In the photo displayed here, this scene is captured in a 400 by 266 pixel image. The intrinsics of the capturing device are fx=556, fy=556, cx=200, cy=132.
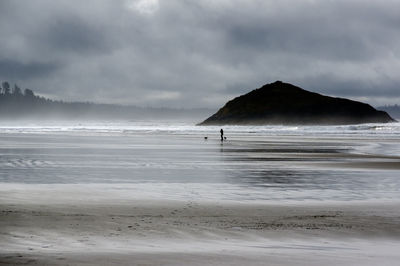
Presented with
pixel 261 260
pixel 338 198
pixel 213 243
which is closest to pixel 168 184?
pixel 338 198

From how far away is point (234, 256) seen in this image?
8195mm

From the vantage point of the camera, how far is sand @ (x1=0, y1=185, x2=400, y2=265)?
8086 mm

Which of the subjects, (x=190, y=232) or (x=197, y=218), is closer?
(x=190, y=232)

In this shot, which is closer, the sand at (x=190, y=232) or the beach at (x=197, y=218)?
the sand at (x=190, y=232)

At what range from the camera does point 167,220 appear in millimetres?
11336

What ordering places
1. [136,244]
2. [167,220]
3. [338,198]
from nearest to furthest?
[136,244] → [167,220] → [338,198]

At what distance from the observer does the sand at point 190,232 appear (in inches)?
318

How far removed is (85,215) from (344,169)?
15578 mm

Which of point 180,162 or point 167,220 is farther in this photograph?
point 180,162

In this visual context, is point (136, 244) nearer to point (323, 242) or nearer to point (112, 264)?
point (112, 264)

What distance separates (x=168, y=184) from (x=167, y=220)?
6.74m

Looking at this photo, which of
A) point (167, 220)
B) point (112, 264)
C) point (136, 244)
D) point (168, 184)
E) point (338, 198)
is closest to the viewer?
point (112, 264)

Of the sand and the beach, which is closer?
the sand

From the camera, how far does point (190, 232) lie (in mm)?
10109
